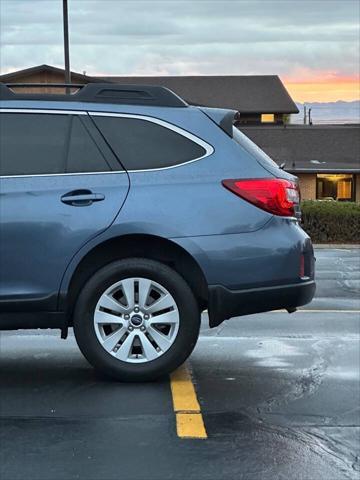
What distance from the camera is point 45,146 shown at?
568 centimetres

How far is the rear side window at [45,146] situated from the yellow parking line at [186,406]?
1.60 meters

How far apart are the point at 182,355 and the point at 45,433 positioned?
1.25 meters

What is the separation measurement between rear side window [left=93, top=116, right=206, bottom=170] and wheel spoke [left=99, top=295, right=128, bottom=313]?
2.99 ft

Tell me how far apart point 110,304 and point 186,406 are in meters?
0.87

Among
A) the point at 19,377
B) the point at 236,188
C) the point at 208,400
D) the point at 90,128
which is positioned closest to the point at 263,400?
the point at 208,400

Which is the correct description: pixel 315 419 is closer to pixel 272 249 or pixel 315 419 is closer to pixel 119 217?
pixel 272 249

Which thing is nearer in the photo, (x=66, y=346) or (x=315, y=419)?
(x=315, y=419)

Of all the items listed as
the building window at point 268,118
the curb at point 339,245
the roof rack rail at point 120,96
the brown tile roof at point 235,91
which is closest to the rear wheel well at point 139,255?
the roof rack rail at point 120,96

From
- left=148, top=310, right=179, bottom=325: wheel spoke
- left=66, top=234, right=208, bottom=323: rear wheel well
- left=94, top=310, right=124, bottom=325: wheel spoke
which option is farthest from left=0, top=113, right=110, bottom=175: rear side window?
left=148, top=310, right=179, bottom=325: wheel spoke

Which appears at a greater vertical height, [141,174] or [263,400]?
[141,174]

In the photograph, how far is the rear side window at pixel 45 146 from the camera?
5621mm

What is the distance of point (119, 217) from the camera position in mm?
5457

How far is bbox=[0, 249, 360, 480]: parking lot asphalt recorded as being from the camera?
422cm

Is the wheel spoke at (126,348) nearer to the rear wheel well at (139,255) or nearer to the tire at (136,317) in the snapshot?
the tire at (136,317)
